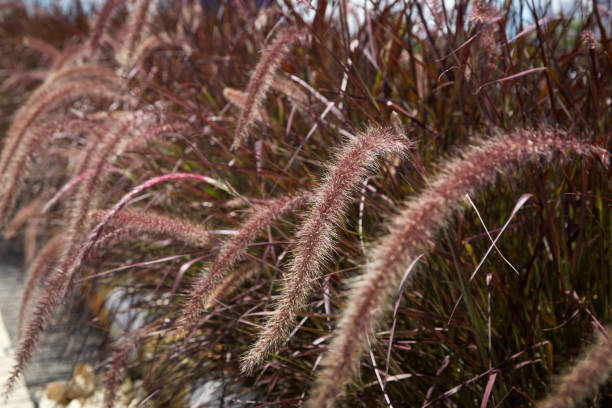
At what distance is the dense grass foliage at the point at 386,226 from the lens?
34.8 inches

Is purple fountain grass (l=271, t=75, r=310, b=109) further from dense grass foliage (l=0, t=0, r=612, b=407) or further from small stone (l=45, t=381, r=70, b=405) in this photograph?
small stone (l=45, t=381, r=70, b=405)

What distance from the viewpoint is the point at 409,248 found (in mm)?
654

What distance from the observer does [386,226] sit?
737 mm

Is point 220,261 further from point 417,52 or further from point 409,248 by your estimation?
point 417,52

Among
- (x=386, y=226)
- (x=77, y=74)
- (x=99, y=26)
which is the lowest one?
(x=386, y=226)

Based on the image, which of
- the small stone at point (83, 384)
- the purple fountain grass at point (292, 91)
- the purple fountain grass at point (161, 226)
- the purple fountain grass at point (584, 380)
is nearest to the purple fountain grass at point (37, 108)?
the purple fountain grass at point (161, 226)

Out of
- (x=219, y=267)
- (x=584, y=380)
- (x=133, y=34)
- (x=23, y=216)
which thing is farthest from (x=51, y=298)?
(x=23, y=216)

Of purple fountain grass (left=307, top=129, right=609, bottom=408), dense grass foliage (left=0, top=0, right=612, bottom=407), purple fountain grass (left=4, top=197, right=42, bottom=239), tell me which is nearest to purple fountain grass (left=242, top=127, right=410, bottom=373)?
dense grass foliage (left=0, top=0, right=612, bottom=407)

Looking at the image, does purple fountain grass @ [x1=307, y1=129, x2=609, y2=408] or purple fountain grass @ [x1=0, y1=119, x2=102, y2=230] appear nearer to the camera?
purple fountain grass @ [x1=307, y1=129, x2=609, y2=408]

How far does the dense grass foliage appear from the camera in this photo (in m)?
0.88

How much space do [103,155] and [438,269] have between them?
2.85 feet

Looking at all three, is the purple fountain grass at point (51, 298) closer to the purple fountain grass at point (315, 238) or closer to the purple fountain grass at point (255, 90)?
the purple fountain grass at point (255, 90)

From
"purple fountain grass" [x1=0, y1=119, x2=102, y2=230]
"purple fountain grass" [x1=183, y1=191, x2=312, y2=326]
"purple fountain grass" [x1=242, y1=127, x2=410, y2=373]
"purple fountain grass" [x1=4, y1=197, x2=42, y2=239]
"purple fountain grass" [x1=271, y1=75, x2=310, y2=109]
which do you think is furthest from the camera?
"purple fountain grass" [x1=4, y1=197, x2=42, y2=239]

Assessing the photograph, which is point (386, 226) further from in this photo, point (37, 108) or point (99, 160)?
point (37, 108)
